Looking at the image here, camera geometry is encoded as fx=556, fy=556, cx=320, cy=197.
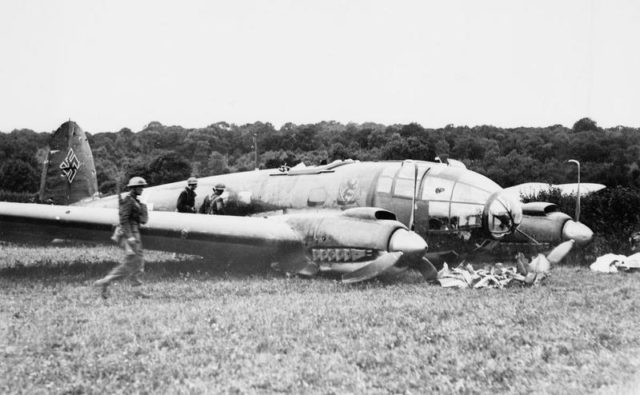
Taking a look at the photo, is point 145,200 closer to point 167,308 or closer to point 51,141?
point 51,141

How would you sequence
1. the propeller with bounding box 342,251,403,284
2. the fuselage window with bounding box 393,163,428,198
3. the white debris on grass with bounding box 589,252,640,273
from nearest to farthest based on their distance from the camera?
the propeller with bounding box 342,251,403,284
the fuselage window with bounding box 393,163,428,198
the white debris on grass with bounding box 589,252,640,273

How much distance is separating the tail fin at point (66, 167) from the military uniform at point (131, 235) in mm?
8318

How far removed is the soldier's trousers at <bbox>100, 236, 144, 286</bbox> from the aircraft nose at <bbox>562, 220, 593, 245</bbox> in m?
8.60

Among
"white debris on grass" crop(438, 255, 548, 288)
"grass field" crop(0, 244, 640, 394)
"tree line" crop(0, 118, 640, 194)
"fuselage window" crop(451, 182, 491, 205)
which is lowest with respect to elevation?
"grass field" crop(0, 244, 640, 394)

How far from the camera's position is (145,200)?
16.0 metres

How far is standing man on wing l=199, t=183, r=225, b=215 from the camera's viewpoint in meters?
13.4

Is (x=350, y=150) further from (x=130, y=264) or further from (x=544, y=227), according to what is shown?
(x=130, y=264)

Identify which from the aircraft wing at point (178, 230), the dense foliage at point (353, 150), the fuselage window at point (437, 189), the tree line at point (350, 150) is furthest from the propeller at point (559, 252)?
the tree line at point (350, 150)

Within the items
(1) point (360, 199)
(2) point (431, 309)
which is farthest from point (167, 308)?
(1) point (360, 199)

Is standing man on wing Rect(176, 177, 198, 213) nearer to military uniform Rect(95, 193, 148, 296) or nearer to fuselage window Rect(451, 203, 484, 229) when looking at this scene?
military uniform Rect(95, 193, 148, 296)

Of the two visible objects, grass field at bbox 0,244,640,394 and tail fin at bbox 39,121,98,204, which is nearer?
grass field at bbox 0,244,640,394

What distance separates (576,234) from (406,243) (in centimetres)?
485

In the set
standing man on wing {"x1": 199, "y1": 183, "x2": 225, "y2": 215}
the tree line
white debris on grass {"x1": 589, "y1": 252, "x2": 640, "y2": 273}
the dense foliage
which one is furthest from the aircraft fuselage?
the tree line

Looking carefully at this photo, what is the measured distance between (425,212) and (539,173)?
4686 cm
